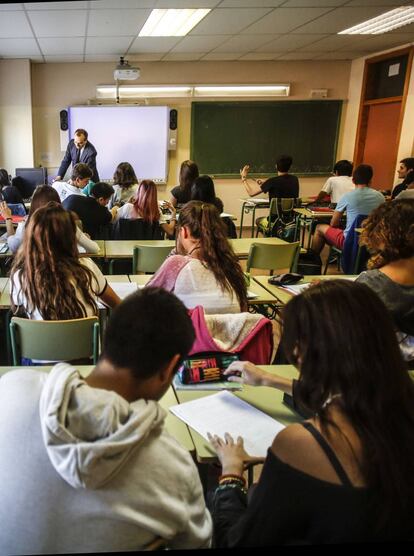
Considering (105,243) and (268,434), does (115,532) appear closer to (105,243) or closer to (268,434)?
(268,434)

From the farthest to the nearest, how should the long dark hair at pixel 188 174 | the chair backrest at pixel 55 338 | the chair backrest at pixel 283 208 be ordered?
the chair backrest at pixel 283 208, the long dark hair at pixel 188 174, the chair backrest at pixel 55 338

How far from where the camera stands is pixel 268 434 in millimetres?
1372

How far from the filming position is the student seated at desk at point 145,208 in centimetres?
404

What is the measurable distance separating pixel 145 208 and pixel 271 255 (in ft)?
4.11

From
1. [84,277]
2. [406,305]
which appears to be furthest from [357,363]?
[84,277]

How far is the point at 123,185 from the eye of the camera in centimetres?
488

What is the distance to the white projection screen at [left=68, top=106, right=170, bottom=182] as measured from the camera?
727 cm

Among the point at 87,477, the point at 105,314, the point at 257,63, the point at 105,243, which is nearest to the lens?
the point at 87,477

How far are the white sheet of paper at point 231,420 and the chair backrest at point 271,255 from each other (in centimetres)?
199

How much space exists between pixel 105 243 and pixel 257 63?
503 cm

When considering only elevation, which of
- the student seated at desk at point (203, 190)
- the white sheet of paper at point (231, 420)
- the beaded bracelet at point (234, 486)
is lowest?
the beaded bracelet at point (234, 486)

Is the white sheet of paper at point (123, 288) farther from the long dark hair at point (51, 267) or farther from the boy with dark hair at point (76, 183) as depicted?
the boy with dark hair at point (76, 183)

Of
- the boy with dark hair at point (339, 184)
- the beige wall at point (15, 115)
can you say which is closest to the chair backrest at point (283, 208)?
the boy with dark hair at point (339, 184)

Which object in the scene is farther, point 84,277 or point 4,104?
point 4,104
